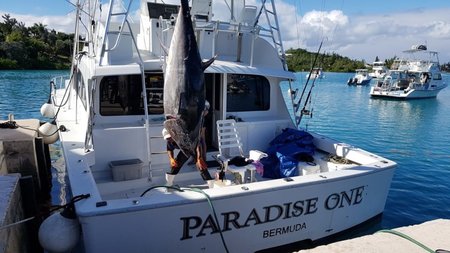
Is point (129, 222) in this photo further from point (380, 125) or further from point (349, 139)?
point (380, 125)

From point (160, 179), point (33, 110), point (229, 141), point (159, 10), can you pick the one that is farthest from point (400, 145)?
point (33, 110)

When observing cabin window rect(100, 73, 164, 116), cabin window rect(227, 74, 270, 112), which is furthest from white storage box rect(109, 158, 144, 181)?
cabin window rect(227, 74, 270, 112)

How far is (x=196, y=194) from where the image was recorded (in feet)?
10.8

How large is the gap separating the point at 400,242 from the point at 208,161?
11.7 feet

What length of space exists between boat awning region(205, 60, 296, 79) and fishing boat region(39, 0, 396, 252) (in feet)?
0.08

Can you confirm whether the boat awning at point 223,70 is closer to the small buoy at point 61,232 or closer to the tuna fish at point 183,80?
the tuna fish at point 183,80

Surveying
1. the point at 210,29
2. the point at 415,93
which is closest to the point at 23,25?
the point at 415,93

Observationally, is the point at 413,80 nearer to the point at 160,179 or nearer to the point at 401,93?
the point at 401,93

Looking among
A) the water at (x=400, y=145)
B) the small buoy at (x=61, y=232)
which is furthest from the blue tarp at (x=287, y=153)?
the small buoy at (x=61, y=232)

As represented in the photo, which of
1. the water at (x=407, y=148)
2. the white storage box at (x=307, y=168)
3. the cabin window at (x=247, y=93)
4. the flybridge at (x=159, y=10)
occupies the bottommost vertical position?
the water at (x=407, y=148)

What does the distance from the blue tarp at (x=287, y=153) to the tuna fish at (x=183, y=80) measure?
232 cm

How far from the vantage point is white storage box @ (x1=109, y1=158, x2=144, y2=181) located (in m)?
4.47

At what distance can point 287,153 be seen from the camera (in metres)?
5.08

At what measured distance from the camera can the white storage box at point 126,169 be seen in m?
4.47
